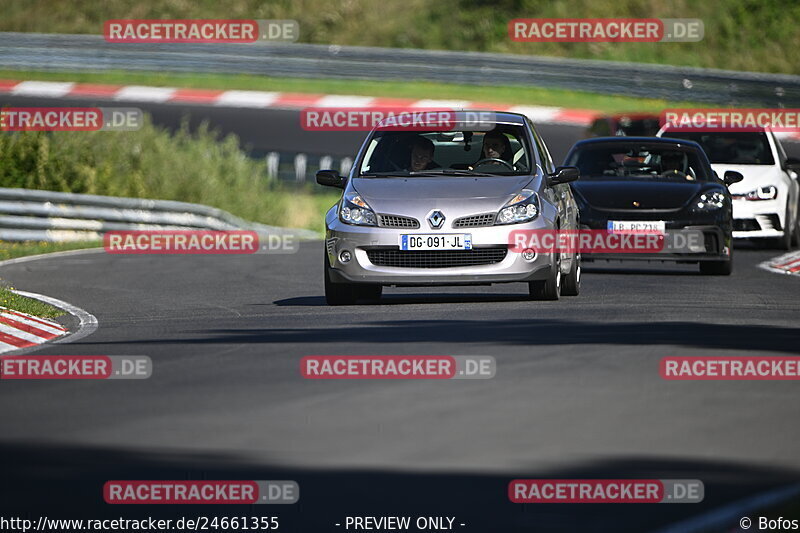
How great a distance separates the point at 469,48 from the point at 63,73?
34.0 feet

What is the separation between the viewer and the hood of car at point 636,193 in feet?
55.2

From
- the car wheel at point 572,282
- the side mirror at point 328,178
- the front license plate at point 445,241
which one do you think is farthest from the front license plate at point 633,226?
the front license plate at point 445,241

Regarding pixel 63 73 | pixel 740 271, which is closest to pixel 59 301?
pixel 740 271

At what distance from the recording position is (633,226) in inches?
657

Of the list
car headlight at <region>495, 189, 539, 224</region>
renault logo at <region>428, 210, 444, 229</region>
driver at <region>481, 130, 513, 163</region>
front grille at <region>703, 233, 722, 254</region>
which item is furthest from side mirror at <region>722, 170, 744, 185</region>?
renault logo at <region>428, 210, 444, 229</region>

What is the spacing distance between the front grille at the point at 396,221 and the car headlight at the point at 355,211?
0.07 meters

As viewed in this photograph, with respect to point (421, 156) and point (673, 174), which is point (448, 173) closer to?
point (421, 156)

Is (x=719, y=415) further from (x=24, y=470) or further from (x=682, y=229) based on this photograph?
(x=682, y=229)

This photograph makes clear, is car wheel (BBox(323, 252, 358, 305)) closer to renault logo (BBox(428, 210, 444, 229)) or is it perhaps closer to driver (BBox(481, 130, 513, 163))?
renault logo (BBox(428, 210, 444, 229))

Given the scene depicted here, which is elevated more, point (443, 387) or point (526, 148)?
point (526, 148)

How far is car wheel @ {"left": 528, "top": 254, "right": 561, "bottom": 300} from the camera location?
13383 millimetres

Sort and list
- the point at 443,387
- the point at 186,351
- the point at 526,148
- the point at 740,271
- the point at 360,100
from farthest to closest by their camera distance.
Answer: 1. the point at 360,100
2. the point at 740,271
3. the point at 526,148
4. the point at 186,351
5. the point at 443,387

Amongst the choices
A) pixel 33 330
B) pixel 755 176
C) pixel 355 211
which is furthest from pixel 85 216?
pixel 33 330

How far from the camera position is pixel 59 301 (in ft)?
47.5
